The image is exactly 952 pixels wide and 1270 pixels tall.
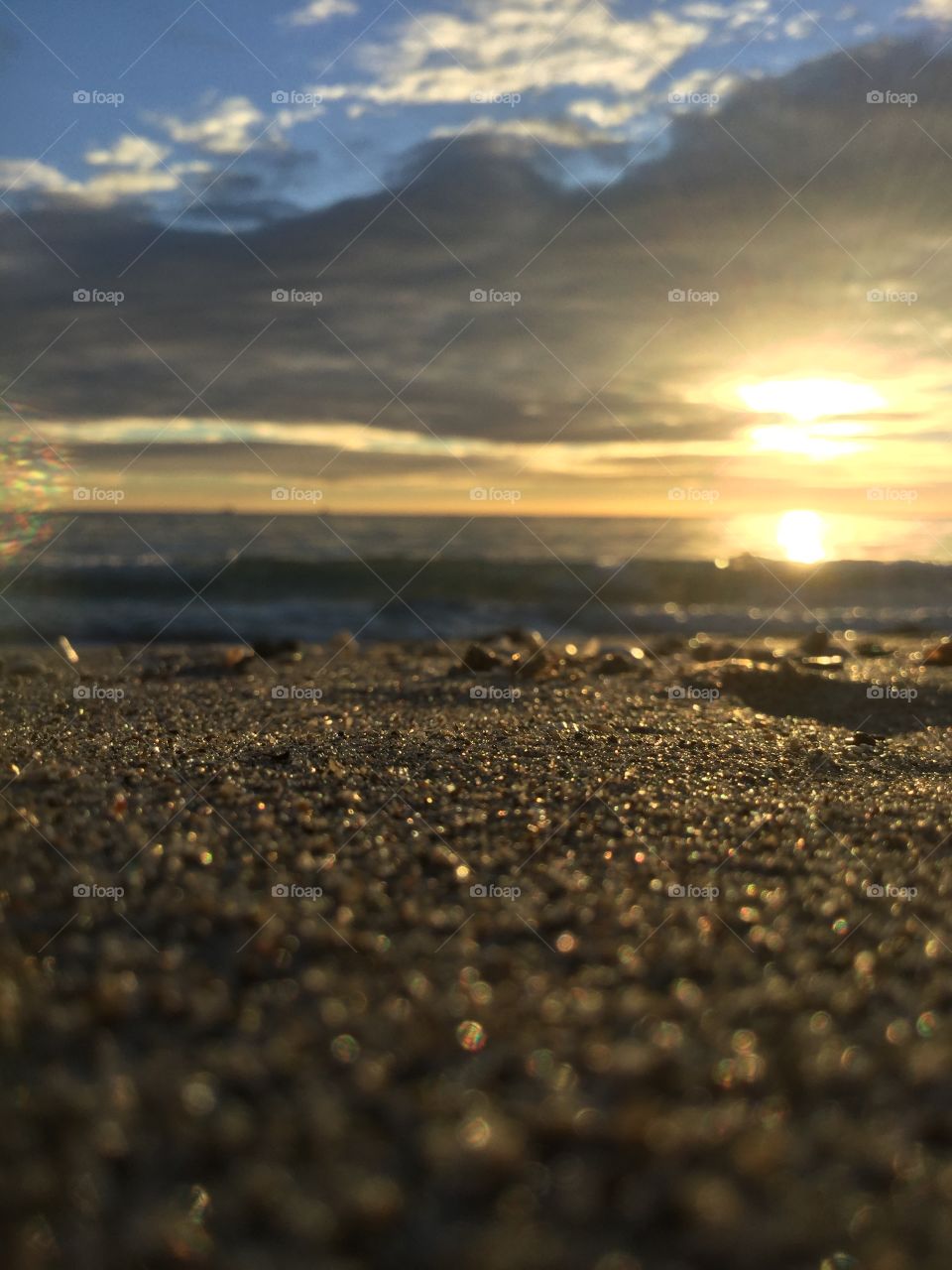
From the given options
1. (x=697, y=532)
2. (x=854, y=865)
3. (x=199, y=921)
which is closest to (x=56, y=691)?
(x=199, y=921)

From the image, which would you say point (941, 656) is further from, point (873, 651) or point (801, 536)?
point (801, 536)

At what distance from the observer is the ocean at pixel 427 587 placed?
17.7 meters

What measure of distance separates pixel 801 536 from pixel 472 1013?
39.3 m

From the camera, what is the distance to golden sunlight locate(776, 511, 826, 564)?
1152 inches

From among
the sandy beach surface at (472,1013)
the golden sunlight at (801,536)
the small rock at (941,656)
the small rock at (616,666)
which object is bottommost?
the sandy beach surface at (472,1013)

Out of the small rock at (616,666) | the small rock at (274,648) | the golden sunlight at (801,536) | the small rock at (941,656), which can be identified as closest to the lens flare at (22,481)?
the small rock at (274,648)

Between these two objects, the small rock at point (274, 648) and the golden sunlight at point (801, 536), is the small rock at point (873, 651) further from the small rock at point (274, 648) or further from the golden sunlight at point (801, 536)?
the golden sunlight at point (801, 536)

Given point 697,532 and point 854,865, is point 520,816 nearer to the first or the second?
point 854,865

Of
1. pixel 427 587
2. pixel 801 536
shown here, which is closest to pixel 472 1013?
pixel 427 587

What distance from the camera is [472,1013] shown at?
8.29 feet

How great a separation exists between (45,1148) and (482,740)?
408cm

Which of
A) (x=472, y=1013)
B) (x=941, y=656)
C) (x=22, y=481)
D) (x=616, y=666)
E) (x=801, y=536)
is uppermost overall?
(x=801, y=536)

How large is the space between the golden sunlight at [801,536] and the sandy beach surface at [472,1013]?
23732mm

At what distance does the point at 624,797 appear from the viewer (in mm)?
4641
